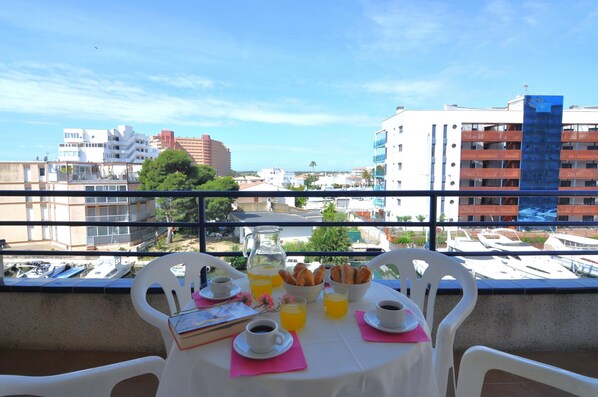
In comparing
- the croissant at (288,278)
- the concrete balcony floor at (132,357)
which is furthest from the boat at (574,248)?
the croissant at (288,278)

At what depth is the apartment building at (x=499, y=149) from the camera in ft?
84.7

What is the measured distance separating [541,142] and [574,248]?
30468 mm

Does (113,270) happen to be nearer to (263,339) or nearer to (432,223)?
(432,223)

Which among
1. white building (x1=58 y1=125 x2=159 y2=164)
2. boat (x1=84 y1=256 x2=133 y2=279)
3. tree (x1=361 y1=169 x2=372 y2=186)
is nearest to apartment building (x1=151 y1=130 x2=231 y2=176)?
white building (x1=58 y1=125 x2=159 y2=164)

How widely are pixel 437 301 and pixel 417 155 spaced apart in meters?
28.4

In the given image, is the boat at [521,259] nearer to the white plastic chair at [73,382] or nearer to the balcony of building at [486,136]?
the white plastic chair at [73,382]

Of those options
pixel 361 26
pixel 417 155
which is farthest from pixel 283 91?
pixel 361 26

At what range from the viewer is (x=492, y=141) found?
2808cm

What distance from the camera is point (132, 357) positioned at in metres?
2.13

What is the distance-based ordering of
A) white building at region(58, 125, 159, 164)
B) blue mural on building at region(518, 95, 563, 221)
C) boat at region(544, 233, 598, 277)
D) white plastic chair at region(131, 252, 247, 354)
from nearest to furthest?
white plastic chair at region(131, 252, 247, 354)
boat at region(544, 233, 598, 277)
blue mural on building at region(518, 95, 563, 221)
white building at region(58, 125, 159, 164)

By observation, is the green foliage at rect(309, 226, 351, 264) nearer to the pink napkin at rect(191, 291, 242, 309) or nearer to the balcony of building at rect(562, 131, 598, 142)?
the pink napkin at rect(191, 291, 242, 309)

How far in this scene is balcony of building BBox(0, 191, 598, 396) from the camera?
2166 mm

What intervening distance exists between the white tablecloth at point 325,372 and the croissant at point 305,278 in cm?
17

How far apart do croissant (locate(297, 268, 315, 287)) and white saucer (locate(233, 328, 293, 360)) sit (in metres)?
0.25
